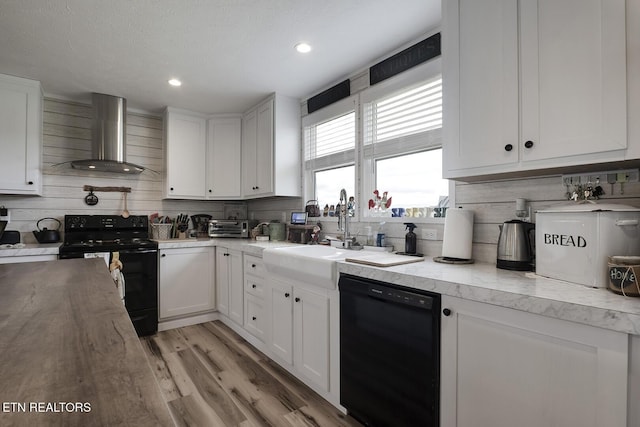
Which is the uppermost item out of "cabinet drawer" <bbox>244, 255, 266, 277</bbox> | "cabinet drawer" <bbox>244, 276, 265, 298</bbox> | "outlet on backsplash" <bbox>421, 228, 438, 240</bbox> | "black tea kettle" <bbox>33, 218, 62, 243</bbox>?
"outlet on backsplash" <bbox>421, 228, 438, 240</bbox>

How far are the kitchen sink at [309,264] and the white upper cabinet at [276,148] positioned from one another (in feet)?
3.22

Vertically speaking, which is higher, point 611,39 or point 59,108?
point 59,108

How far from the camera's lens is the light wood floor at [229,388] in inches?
74.4

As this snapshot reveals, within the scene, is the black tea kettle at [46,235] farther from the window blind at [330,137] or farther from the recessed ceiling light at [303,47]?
the recessed ceiling light at [303,47]

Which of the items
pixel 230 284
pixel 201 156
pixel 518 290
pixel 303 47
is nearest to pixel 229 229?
pixel 230 284

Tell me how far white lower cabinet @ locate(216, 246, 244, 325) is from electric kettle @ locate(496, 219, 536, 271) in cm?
226

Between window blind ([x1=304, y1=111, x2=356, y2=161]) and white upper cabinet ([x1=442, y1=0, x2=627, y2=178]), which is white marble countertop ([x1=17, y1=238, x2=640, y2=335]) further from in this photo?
window blind ([x1=304, y1=111, x2=356, y2=161])

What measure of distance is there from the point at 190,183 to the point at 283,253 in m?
2.08

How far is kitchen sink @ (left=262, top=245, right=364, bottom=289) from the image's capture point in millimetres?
1917

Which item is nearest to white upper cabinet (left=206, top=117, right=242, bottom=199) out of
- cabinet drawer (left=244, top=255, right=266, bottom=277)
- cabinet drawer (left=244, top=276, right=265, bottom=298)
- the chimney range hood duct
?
the chimney range hood duct

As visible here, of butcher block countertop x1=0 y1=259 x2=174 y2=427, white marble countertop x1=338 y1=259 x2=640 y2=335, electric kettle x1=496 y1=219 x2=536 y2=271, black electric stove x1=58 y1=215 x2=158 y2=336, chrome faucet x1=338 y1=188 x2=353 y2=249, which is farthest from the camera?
black electric stove x1=58 y1=215 x2=158 y2=336

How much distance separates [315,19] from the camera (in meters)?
2.03

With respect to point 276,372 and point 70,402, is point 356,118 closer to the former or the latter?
point 276,372

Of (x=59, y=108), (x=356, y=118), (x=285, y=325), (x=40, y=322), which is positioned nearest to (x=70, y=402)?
(x=40, y=322)
